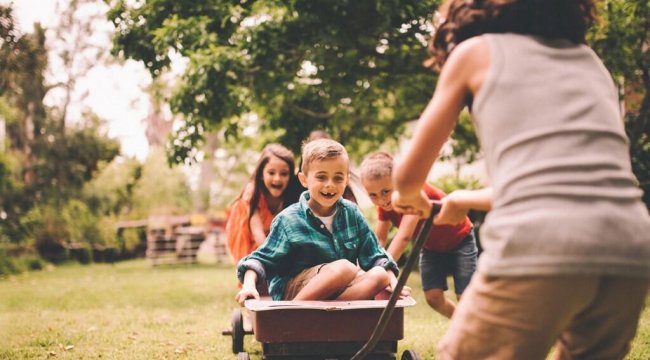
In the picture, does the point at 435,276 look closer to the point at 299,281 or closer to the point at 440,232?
the point at 440,232

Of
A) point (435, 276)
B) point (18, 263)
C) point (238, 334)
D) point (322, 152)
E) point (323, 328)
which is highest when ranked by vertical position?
point (322, 152)

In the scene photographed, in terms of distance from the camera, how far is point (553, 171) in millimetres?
1575

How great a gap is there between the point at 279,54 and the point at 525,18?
7.18 metres

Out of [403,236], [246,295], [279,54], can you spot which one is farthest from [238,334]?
[279,54]

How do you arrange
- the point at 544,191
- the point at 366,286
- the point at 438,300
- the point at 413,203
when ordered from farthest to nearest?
the point at 438,300 → the point at 366,286 → the point at 413,203 → the point at 544,191

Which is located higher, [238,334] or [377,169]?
[377,169]

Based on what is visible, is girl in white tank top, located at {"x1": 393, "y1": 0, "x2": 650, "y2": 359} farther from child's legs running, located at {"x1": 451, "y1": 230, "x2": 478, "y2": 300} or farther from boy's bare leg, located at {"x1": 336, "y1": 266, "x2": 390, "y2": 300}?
child's legs running, located at {"x1": 451, "y1": 230, "x2": 478, "y2": 300}

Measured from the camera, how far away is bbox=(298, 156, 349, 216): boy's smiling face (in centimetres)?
370

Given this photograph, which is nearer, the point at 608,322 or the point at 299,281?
the point at 608,322

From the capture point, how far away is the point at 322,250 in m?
3.67

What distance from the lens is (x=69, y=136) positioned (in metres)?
19.7

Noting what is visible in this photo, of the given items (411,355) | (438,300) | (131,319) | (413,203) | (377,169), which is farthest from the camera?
(131,319)

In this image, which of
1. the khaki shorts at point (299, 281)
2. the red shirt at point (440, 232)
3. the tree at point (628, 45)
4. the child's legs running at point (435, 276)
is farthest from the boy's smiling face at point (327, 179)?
the tree at point (628, 45)

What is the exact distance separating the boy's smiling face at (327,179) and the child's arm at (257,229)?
1667 millimetres
